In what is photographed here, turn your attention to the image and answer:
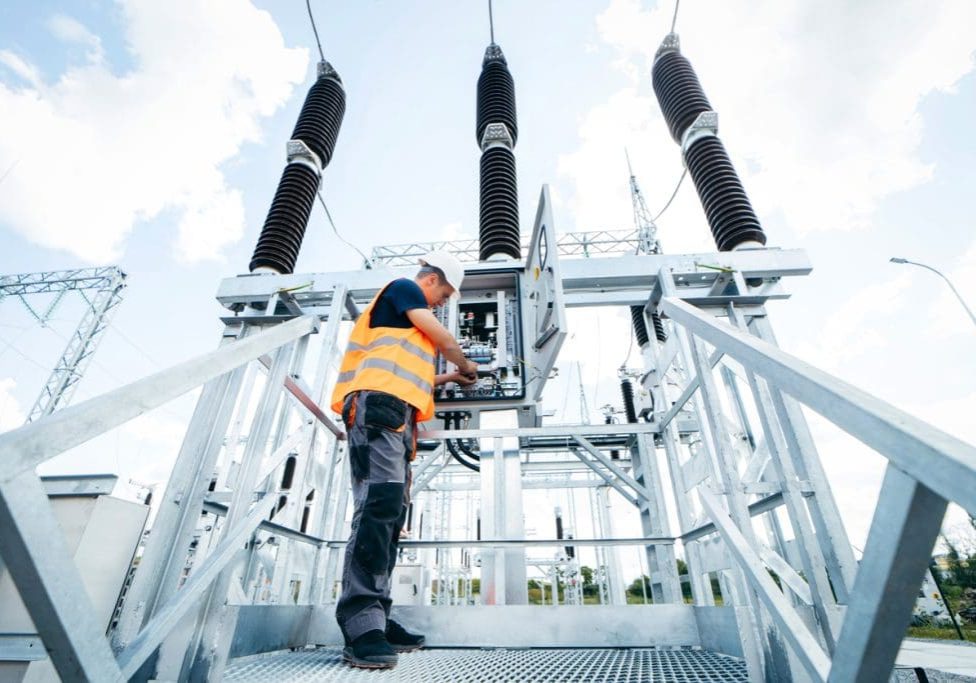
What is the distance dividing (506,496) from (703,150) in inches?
174

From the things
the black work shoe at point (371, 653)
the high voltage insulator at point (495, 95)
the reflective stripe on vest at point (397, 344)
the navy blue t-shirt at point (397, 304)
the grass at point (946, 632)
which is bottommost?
the grass at point (946, 632)

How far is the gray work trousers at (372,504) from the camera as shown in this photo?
2178 millimetres

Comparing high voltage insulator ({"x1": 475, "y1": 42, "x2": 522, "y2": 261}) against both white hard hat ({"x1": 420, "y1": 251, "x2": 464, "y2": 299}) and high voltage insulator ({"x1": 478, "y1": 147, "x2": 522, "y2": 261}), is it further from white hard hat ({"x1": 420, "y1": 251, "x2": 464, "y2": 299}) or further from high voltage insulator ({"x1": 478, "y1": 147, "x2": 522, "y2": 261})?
white hard hat ({"x1": 420, "y1": 251, "x2": 464, "y2": 299})

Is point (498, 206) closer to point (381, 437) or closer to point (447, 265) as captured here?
point (447, 265)

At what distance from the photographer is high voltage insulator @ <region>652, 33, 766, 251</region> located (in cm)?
465

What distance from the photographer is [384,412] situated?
2352 millimetres

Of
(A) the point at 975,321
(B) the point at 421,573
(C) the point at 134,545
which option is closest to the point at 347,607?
(C) the point at 134,545

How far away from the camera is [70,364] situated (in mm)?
18297

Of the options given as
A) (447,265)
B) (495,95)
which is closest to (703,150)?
(495,95)

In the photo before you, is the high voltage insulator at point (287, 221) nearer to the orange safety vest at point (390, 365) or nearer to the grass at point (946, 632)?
the orange safety vest at point (390, 365)

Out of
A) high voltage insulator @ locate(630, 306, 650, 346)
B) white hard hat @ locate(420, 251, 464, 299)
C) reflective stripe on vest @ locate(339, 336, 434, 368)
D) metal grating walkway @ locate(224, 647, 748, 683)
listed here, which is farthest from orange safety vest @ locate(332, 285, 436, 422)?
high voltage insulator @ locate(630, 306, 650, 346)

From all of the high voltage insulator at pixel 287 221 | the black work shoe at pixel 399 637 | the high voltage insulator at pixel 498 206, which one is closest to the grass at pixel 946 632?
the high voltage insulator at pixel 498 206

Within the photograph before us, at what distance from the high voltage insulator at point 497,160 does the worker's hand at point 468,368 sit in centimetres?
203

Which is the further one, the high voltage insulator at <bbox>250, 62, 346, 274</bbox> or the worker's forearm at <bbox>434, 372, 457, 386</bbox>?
the high voltage insulator at <bbox>250, 62, 346, 274</bbox>
